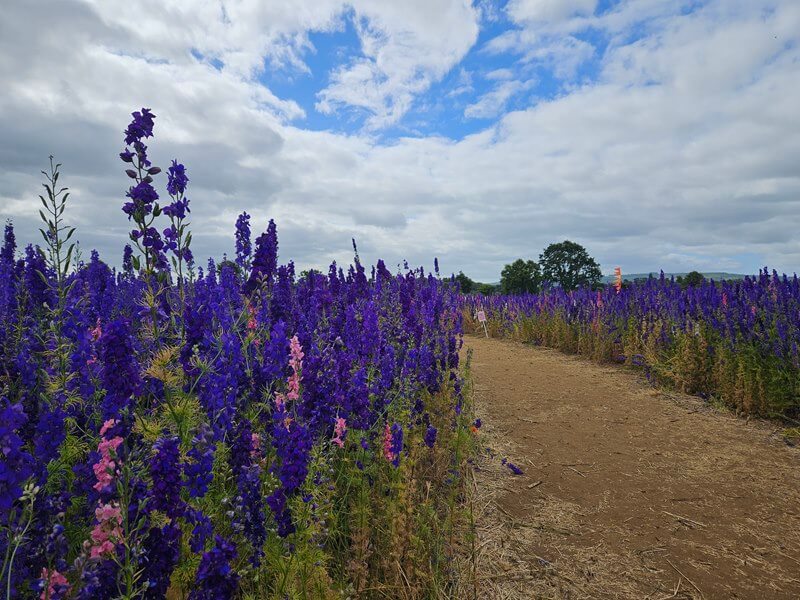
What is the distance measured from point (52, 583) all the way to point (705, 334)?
28.4 feet

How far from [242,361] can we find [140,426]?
31.1 inches

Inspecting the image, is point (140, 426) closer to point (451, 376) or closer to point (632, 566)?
point (632, 566)

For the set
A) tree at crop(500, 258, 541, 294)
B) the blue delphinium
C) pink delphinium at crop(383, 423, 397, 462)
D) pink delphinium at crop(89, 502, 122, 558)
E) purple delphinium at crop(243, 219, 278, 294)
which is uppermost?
tree at crop(500, 258, 541, 294)

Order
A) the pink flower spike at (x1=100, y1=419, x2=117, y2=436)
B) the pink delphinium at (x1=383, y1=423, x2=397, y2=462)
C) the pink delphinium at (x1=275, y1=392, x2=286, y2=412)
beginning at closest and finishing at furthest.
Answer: the pink flower spike at (x1=100, y1=419, x2=117, y2=436) < the pink delphinium at (x1=275, y1=392, x2=286, y2=412) < the pink delphinium at (x1=383, y1=423, x2=397, y2=462)

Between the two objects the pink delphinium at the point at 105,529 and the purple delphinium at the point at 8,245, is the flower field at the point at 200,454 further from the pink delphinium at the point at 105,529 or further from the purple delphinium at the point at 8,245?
the purple delphinium at the point at 8,245

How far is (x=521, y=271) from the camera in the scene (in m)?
35.3

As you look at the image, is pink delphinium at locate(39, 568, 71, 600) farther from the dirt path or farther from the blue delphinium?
the dirt path

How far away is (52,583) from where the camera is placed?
145cm

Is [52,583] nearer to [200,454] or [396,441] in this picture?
[200,454]

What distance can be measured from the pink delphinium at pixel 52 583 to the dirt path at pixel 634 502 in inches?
86.2

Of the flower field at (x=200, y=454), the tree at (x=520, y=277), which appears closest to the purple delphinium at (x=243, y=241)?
the flower field at (x=200, y=454)

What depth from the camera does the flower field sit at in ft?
4.80

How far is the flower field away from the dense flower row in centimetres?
467

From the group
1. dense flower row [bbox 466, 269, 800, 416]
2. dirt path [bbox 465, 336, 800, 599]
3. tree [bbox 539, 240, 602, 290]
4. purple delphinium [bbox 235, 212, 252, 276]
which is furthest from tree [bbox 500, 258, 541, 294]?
purple delphinium [bbox 235, 212, 252, 276]
